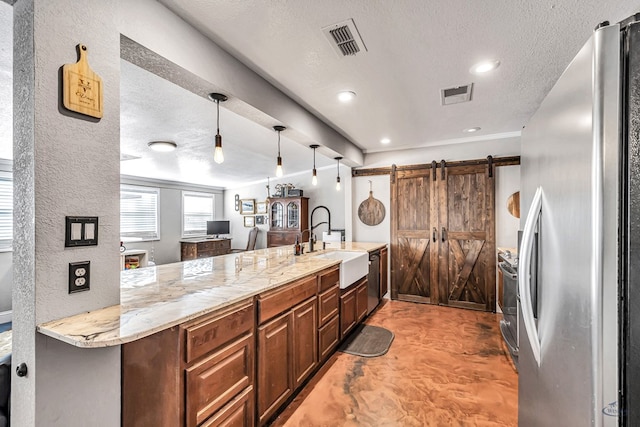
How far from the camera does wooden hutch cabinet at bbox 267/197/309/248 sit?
6.75 m

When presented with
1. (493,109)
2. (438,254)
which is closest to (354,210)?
(438,254)

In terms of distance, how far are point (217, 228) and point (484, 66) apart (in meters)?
6.79

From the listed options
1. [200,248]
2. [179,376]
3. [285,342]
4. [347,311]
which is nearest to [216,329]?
[179,376]

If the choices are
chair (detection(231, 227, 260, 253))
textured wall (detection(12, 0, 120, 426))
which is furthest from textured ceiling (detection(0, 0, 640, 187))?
chair (detection(231, 227, 260, 253))

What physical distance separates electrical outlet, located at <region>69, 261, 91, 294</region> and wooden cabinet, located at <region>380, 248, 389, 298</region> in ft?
11.9

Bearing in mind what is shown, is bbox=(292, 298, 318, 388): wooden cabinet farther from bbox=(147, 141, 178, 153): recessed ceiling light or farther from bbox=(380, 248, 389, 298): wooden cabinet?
bbox=(147, 141, 178, 153): recessed ceiling light

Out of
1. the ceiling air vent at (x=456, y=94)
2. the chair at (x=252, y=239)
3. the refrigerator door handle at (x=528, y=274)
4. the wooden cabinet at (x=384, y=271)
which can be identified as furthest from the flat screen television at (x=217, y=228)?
the refrigerator door handle at (x=528, y=274)

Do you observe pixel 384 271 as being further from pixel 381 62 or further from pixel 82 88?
pixel 82 88

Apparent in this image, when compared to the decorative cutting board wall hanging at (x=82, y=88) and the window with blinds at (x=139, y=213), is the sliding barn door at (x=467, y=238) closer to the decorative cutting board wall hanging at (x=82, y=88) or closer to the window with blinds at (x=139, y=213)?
the decorative cutting board wall hanging at (x=82, y=88)

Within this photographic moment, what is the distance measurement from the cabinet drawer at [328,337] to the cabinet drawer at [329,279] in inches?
12.8

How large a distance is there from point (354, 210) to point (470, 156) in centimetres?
189

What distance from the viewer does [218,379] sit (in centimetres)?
140

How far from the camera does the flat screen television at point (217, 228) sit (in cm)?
739

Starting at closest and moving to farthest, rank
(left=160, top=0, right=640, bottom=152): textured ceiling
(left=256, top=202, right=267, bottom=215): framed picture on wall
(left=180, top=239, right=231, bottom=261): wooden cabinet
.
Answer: (left=160, top=0, right=640, bottom=152): textured ceiling → (left=180, top=239, right=231, bottom=261): wooden cabinet → (left=256, top=202, right=267, bottom=215): framed picture on wall
